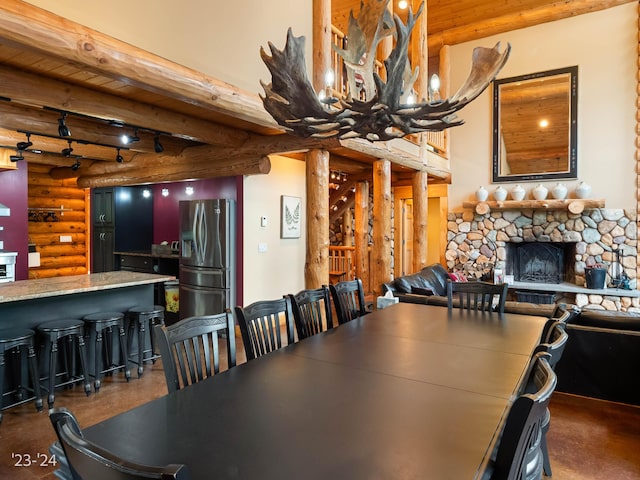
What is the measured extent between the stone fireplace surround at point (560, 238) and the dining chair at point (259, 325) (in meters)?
6.12

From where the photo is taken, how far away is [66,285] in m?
3.57

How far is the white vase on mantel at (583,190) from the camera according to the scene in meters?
6.91

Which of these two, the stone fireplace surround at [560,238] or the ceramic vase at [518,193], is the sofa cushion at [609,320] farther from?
the ceramic vase at [518,193]

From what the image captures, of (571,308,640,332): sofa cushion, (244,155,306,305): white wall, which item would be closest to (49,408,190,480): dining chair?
(571,308,640,332): sofa cushion

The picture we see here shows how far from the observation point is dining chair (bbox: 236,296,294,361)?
2131mm

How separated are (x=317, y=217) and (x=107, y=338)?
251 centimetres

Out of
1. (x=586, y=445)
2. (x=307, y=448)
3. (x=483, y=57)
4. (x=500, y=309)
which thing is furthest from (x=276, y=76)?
(x=586, y=445)

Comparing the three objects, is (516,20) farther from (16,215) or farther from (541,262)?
(16,215)

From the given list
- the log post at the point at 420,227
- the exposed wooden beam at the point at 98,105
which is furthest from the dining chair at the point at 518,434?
the log post at the point at 420,227

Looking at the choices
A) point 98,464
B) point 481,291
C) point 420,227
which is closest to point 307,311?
point 481,291

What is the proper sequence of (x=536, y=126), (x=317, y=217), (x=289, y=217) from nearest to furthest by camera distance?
(x=317, y=217) → (x=289, y=217) → (x=536, y=126)

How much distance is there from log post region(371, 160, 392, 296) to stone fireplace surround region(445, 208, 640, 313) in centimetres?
278

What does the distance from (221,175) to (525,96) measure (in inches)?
231

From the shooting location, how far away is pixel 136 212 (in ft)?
24.1
